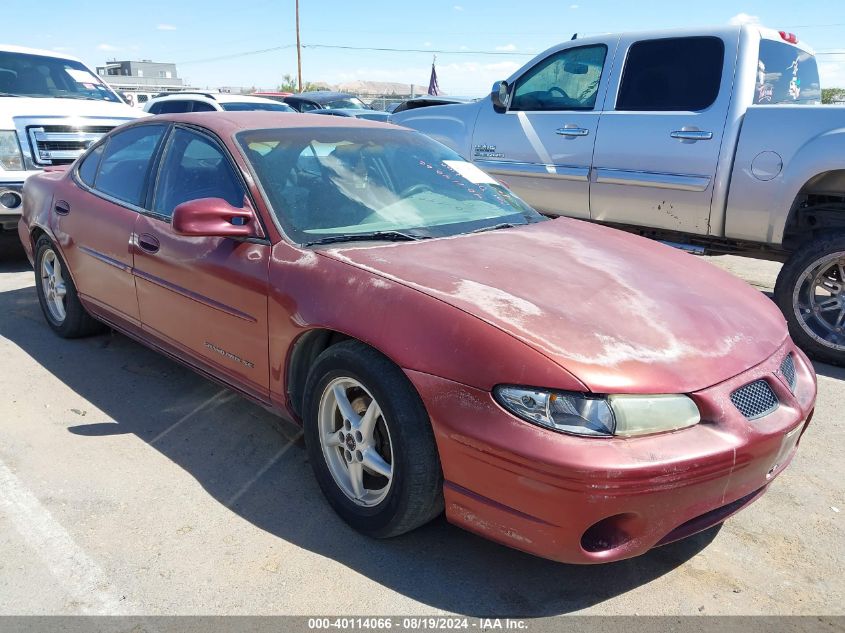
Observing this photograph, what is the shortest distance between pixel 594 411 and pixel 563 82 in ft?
15.3

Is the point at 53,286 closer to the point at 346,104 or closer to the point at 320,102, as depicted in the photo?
the point at 320,102

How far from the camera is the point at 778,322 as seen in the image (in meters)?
2.87

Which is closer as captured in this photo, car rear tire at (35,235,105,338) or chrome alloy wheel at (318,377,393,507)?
chrome alloy wheel at (318,377,393,507)

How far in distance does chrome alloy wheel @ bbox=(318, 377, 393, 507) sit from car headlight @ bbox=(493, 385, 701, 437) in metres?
0.57

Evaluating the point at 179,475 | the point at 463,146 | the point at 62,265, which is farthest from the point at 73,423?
the point at 463,146

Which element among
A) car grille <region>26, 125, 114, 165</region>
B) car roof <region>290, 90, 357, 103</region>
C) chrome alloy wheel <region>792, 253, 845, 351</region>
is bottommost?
car roof <region>290, 90, 357, 103</region>

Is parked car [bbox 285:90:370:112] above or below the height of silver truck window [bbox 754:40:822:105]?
below

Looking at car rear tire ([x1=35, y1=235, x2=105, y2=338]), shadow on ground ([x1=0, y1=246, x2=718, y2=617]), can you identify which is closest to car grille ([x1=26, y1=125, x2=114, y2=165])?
car rear tire ([x1=35, y1=235, x2=105, y2=338])

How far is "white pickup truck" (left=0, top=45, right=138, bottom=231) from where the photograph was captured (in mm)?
6641

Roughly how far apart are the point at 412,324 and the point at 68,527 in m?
1.62

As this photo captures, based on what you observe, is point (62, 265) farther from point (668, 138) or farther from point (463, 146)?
point (668, 138)

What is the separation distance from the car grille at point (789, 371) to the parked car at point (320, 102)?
15.8m

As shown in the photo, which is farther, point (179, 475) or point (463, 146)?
point (463, 146)

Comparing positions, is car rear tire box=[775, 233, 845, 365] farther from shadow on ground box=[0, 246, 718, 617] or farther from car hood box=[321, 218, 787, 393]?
shadow on ground box=[0, 246, 718, 617]
